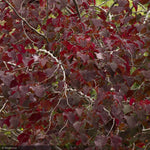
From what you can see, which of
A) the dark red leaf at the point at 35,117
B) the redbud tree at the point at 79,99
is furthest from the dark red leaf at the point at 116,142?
the dark red leaf at the point at 35,117

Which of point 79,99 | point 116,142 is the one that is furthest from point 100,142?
point 79,99

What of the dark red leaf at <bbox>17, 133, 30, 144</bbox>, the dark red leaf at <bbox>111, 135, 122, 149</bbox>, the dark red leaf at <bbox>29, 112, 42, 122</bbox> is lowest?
the dark red leaf at <bbox>17, 133, 30, 144</bbox>

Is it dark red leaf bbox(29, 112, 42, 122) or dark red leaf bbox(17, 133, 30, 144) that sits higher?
dark red leaf bbox(29, 112, 42, 122)

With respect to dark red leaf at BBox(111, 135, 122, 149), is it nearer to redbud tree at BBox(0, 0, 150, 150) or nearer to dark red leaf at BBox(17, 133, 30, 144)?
redbud tree at BBox(0, 0, 150, 150)

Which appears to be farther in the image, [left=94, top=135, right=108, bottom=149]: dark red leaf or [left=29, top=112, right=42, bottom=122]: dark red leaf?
[left=29, top=112, right=42, bottom=122]: dark red leaf

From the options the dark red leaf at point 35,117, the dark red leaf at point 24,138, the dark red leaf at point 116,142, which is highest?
the dark red leaf at point 35,117

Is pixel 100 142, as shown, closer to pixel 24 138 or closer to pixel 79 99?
pixel 79 99

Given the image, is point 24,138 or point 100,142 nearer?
point 100,142

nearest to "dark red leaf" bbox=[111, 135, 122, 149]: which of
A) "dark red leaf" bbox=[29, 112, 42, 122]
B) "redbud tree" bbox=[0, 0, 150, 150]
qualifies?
"redbud tree" bbox=[0, 0, 150, 150]

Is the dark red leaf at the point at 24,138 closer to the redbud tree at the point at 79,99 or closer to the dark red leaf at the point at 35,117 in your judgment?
the redbud tree at the point at 79,99

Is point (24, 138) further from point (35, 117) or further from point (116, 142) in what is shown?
point (116, 142)

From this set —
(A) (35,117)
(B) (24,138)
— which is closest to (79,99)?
(A) (35,117)

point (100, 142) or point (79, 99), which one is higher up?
point (79, 99)

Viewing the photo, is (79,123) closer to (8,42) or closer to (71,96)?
(71,96)
